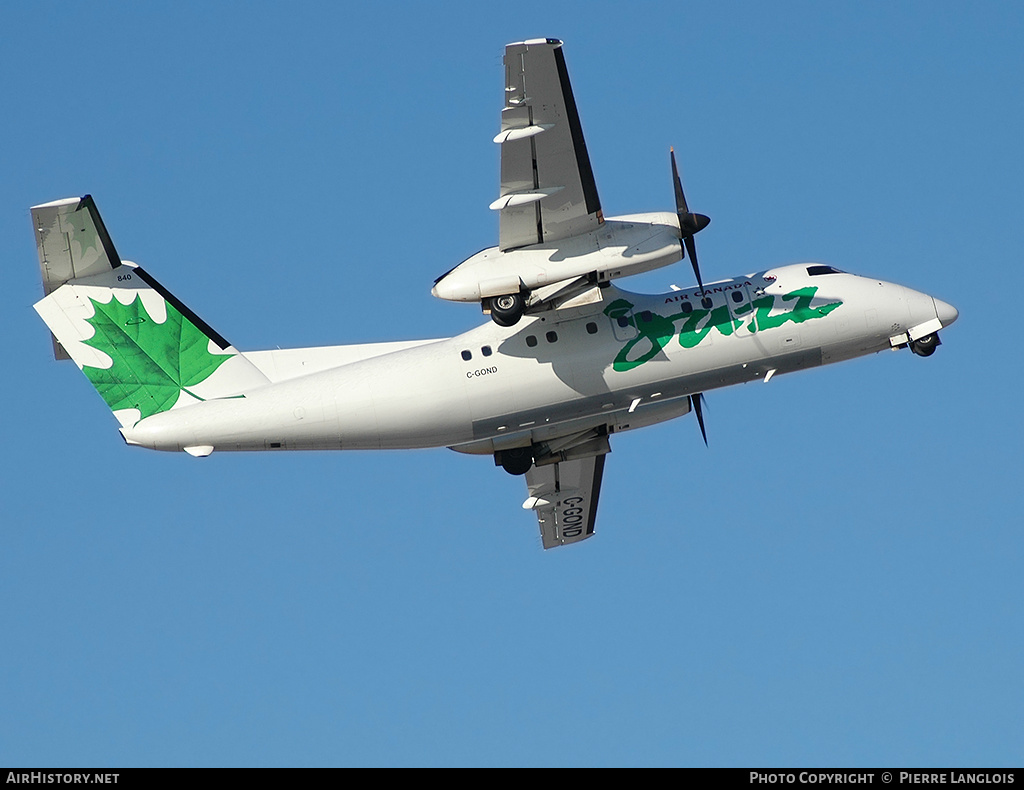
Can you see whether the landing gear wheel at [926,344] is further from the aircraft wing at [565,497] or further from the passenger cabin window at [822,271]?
the aircraft wing at [565,497]

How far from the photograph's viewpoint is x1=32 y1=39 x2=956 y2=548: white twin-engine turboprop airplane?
66.2 feet

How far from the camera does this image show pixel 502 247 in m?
20.4

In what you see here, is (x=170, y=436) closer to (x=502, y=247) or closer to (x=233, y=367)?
(x=233, y=367)

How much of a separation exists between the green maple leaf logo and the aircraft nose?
41.5 ft

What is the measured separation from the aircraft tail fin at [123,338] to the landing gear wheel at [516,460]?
4.71 m

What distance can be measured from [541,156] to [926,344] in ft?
26.4

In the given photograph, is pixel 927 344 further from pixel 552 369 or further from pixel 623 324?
pixel 552 369

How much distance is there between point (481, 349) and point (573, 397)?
Answer: 1771 mm

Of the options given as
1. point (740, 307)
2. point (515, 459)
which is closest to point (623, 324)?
point (740, 307)

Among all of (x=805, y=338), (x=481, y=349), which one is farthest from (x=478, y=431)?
(x=805, y=338)

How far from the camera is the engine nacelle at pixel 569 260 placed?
20125 mm

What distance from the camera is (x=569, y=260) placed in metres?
20.2

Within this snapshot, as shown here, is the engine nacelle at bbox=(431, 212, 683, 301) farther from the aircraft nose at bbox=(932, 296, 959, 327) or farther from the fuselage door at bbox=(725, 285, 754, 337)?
the aircraft nose at bbox=(932, 296, 959, 327)

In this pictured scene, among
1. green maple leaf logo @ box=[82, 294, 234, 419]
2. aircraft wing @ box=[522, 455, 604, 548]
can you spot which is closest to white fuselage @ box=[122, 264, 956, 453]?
green maple leaf logo @ box=[82, 294, 234, 419]
